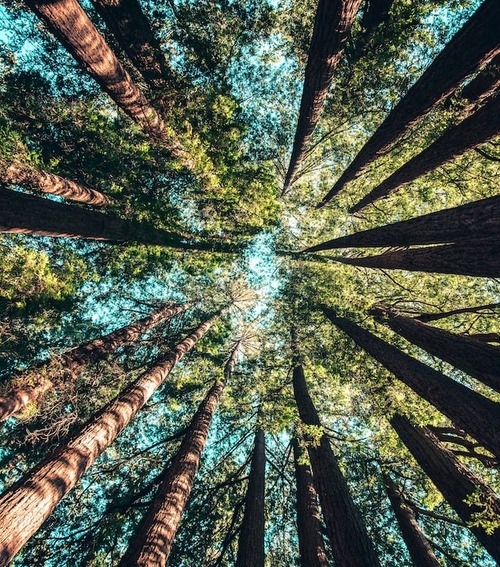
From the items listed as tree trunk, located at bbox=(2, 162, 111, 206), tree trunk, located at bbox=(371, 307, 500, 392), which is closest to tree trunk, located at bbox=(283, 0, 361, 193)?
tree trunk, located at bbox=(371, 307, 500, 392)

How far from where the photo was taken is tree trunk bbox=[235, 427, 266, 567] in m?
5.76

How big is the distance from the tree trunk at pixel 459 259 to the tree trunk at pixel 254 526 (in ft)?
22.9

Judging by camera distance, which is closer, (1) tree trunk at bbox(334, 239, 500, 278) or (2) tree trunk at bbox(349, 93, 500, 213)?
(1) tree trunk at bbox(334, 239, 500, 278)

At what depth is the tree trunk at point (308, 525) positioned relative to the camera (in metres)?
5.69

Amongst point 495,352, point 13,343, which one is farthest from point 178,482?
point 13,343

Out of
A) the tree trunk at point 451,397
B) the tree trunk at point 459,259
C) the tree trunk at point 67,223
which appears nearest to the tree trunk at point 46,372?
the tree trunk at point 67,223

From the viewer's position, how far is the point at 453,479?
571 cm

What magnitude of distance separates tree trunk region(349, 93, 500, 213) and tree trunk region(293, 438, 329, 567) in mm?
8408

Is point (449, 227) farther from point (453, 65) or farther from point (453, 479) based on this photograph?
point (453, 479)

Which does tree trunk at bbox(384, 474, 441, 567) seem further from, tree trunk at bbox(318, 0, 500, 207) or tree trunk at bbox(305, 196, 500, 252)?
tree trunk at bbox(318, 0, 500, 207)

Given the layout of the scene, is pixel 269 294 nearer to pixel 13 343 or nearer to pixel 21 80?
pixel 13 343

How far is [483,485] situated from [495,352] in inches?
109

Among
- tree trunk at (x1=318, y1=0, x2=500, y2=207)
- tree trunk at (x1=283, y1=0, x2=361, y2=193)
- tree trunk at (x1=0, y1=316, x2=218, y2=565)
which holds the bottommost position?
tree trunk at (x1=0, y1=316, x2=218, y2=565)

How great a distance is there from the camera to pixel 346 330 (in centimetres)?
985
